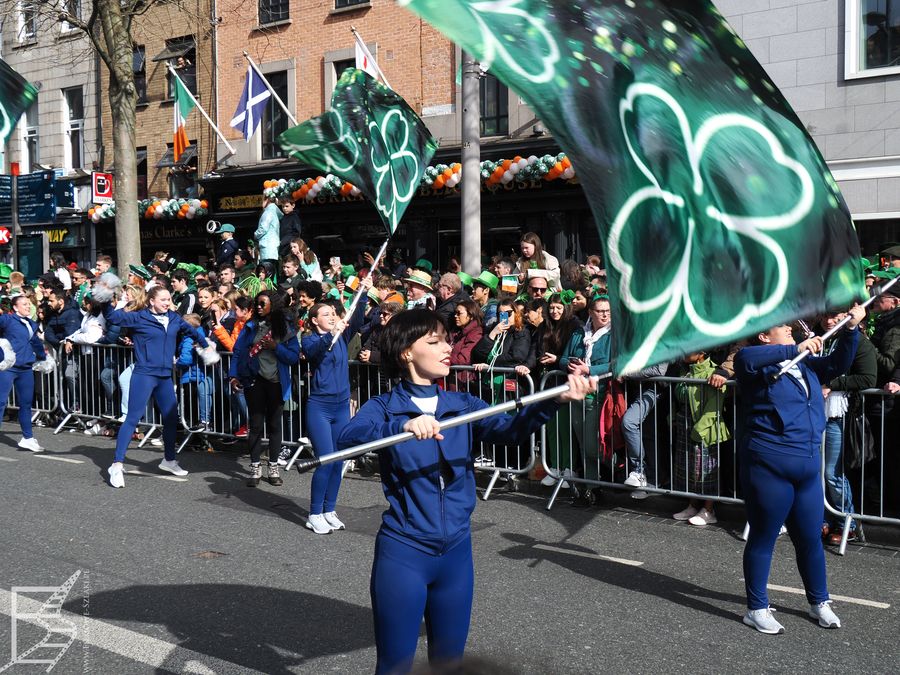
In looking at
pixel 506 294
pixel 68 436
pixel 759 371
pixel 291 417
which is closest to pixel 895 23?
pixel 506 294

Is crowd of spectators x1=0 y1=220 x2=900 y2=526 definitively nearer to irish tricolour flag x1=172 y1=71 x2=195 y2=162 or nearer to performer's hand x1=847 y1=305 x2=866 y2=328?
performer's hand x1=847 y1=305 x2=866 y2=328

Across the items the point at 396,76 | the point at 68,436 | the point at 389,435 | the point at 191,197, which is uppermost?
the point at 396,76

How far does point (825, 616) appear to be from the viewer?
530cm

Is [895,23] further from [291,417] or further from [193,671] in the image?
[193,671]

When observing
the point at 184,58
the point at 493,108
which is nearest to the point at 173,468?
the point at 493,108

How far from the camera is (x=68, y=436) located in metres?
12.4

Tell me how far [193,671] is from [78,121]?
2785cm

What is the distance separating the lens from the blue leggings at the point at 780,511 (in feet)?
16.9

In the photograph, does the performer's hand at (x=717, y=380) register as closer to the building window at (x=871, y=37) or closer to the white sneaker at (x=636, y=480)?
the white sneaker at (x=636, y=480)

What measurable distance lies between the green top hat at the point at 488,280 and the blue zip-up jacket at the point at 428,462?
7.20 m

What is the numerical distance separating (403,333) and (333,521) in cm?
401

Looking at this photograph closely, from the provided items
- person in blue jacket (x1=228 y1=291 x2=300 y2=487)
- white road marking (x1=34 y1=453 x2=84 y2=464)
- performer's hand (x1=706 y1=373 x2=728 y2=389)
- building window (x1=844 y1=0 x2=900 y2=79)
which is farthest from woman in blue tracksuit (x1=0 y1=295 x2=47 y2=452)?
building window (x1=844 y1=0 x2=900 y2=79)

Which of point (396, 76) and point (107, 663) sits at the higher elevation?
point (396, 76)

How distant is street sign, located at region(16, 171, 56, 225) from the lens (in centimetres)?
2164
